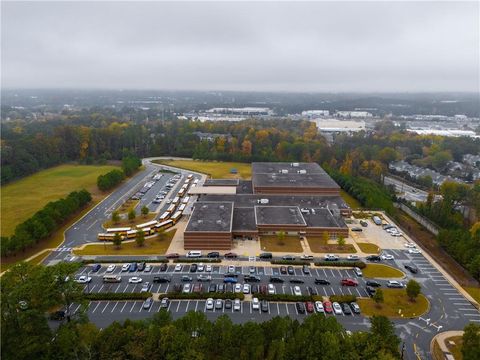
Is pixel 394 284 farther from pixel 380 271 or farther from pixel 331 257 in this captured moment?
pixel 331 257

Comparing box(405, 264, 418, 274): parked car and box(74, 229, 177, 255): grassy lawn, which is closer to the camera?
box(405, 264, 418, 274): parked car

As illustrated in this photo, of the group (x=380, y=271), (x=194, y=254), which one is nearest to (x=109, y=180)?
(x=194, y=254)

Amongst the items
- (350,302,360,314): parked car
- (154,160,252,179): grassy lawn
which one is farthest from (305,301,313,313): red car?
(154,160,252,179): grassy lawn

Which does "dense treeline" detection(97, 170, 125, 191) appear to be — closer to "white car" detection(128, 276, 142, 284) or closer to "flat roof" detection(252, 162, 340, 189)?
"flat roof" detection(252, 162, 340, 189)

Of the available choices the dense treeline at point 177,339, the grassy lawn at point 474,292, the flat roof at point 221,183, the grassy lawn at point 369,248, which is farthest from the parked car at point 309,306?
the flat roof at point 221,183

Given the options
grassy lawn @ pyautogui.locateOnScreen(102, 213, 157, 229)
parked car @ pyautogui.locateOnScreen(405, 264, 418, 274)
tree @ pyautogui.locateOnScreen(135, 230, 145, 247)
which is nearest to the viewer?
parked car @ pyautogui.locateOnScreen(405, 264, 418, 274)

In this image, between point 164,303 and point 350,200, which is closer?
point 164,303

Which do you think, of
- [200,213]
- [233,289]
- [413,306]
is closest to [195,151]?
[200,213]

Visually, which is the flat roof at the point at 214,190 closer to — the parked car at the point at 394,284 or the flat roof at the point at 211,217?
the flat roof at the point at 211,217
